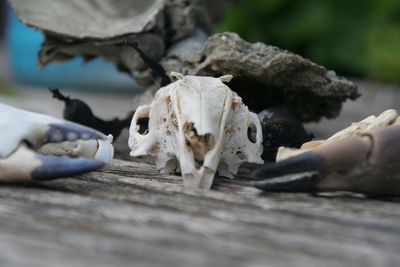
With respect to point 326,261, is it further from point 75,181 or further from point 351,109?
point 351,109

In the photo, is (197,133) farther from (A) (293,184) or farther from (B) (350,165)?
(B) (350,165)

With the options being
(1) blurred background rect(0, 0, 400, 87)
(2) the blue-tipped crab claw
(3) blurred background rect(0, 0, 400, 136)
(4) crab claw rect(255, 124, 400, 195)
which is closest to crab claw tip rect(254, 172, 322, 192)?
(4) crab claw rect(255, 124, 400, 195)

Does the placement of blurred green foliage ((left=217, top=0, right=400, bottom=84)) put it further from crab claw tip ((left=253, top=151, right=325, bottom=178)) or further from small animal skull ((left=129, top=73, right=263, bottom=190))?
crab claw tip ((left=253, top=151, right=325, bottom=178))

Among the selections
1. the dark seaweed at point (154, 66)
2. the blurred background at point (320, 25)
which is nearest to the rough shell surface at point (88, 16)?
the dark seaweed at point (154, 66)

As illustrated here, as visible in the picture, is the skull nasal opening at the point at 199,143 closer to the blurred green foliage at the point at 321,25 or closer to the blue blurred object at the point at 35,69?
the blue blurred object at the point at 35,69

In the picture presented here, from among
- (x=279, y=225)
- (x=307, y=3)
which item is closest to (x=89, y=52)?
(x=279, y=225)

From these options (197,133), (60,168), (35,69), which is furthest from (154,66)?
(35,69)
